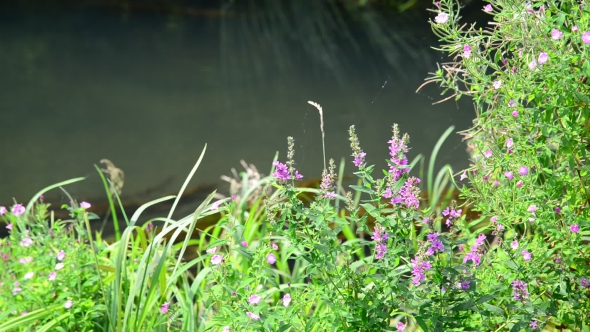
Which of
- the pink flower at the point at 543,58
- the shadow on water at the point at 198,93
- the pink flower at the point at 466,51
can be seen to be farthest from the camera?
the shadow on water at the point at 198,93

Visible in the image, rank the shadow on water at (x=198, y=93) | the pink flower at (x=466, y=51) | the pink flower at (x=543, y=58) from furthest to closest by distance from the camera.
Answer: the shadow on water at (x=198, y=93), the pink flower at (x=466, y=51), the pink flower at (x=543, y=58)

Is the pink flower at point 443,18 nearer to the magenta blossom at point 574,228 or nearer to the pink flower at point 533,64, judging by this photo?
the pink flower at point 533,64

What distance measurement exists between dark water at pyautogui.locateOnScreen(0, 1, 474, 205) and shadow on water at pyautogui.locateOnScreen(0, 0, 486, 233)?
0.05 ft

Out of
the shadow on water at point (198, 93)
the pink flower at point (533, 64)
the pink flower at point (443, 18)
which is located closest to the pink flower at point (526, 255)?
the pink flower at point (533, 64)

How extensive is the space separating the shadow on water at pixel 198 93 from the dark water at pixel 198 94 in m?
0.02

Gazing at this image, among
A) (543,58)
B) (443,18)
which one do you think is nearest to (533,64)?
(543,58)

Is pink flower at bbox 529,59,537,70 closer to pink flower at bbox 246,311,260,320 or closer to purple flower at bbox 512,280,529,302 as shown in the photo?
purple flower at bbox 512,280,529,302

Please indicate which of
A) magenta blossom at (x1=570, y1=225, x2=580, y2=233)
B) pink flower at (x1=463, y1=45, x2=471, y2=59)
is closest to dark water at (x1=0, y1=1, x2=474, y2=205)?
pink flower at (x1=463, y1=45, x2=471, y2=59)

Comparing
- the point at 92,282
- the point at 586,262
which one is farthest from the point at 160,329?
the point at 586,262

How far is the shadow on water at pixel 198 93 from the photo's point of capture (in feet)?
14.6

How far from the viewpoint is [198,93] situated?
19.8 ft

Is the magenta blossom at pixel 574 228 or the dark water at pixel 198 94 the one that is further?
the dark water at pixel 198 94

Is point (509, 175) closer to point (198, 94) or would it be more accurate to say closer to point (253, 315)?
point (253, 315)

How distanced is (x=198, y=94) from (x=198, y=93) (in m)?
0.03
